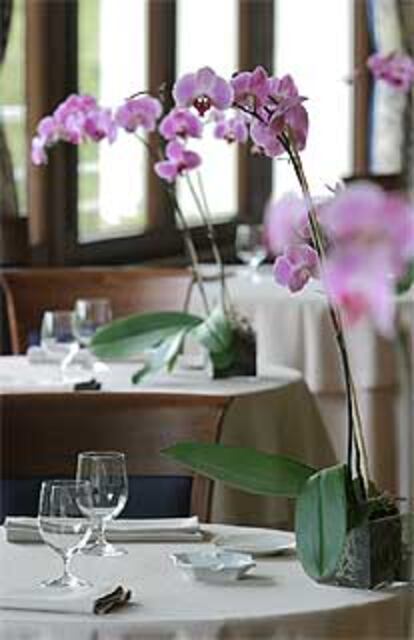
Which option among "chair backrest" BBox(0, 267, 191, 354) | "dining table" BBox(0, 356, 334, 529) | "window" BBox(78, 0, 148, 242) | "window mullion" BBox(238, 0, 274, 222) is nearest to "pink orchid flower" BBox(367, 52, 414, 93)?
"chair backrest" BBox(0, 267, 191, 354)

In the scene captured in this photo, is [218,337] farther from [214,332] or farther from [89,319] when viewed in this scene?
[89,319]

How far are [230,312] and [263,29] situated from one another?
4.93 metres

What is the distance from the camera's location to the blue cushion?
8.61 feet

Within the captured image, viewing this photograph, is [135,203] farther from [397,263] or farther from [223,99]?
[397,263]

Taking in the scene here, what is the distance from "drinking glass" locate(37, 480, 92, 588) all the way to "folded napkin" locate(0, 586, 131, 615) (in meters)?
0.05

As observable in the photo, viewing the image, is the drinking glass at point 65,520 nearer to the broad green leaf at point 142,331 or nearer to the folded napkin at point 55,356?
the broad green leaf at point 142,331

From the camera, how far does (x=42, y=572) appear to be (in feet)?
6.64

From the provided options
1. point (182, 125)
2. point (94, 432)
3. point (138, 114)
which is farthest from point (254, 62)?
point (94, 432)

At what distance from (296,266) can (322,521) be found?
0.28 meters

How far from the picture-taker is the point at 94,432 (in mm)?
2686

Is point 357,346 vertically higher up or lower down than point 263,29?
lower down

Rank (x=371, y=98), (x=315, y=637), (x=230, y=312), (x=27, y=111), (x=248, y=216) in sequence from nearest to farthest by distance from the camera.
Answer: (x=315, y=637)
(x=230, y=312)
(x=27, y=111)
(x=248, y=216)
(x=371, y=98)

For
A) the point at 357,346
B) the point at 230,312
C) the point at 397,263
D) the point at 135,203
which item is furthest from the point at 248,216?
the point at 397,263

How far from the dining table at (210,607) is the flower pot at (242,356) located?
5.18 ft
